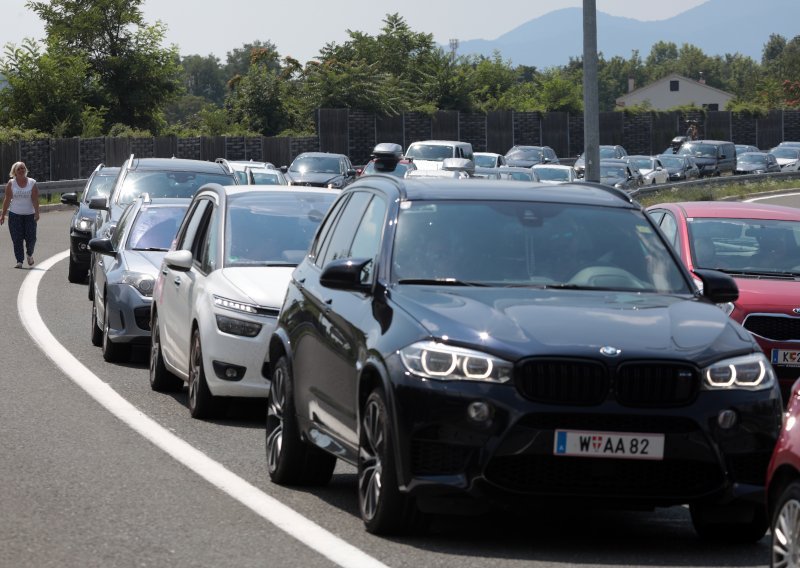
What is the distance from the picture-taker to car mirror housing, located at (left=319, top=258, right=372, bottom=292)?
25.8 ft

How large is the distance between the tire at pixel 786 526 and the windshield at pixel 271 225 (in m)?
6.51

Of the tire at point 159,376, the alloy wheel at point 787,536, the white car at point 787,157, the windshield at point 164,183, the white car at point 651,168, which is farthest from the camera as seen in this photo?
the white car at point 787,157

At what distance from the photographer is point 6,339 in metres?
16.8

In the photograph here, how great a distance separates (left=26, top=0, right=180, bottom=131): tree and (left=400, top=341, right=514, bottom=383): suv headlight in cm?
6904

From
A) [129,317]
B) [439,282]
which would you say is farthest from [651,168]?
[439,282]

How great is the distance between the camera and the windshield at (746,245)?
13.7 m

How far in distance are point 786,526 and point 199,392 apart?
5988mm

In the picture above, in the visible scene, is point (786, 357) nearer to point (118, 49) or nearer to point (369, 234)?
point (369, 234)

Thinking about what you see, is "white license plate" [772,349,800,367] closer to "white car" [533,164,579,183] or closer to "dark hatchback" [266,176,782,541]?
"dark hatchback" [266,176,782,541]

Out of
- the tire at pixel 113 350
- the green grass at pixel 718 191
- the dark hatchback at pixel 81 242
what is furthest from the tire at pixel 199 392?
the green grass at pixel 718 191

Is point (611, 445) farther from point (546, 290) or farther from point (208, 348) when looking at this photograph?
point (208, 348)

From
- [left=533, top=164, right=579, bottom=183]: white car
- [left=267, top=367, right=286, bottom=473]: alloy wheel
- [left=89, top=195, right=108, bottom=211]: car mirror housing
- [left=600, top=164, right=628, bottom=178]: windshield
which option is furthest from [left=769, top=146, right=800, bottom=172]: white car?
[left=267, top=367, right=286, bottom=473]: alloy wheel

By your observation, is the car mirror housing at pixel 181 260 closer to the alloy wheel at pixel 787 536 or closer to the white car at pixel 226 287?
the white car at pixel 226 287

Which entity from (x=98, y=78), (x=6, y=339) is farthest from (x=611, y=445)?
(x=98, y=78)
